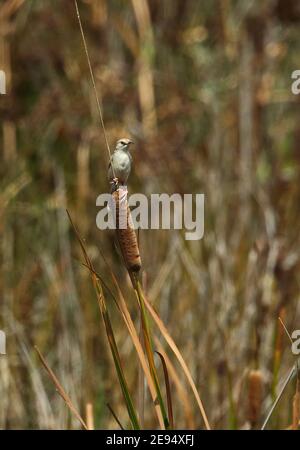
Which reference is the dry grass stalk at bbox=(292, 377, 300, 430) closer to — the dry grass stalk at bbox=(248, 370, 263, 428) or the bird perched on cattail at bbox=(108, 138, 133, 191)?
the dry grass stalk at bbox=(248, 370, 263, 428)

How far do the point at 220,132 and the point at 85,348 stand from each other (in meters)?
0.63

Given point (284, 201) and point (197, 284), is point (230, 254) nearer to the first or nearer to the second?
point (197, 284)

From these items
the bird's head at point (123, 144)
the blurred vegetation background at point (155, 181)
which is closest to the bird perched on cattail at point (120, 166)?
the bird's head at point (123, 144)

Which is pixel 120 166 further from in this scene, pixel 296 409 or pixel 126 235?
pixel 296 409

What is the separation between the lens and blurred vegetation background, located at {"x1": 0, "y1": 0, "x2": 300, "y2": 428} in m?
1.43

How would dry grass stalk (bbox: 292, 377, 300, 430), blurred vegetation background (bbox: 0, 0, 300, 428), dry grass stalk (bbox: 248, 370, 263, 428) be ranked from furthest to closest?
blurred vegetation background (bbox: 0, 0, 300, 428), dry grass stalk (bbox: 248, 370, 263, 428), dry grass stalk (bbox: 292, 377, 300, 430)

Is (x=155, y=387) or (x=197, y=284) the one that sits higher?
(x=197, y=284)

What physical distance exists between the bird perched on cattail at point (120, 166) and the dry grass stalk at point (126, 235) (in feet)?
0.07

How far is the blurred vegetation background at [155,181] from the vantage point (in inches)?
56.5

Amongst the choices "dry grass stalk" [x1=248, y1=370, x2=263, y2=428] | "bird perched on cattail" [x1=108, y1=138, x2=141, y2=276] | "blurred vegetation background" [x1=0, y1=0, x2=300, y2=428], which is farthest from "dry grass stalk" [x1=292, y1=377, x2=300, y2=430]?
"blurred vegetation background" [x1=0, y1=0, x2=300, y2=428]

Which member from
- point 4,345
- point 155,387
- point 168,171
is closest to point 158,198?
point 168,171

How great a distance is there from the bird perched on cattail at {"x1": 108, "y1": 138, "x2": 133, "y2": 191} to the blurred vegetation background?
26.9 inches

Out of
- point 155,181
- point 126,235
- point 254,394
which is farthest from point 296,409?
point 155,181

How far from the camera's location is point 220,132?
5.92 feet
